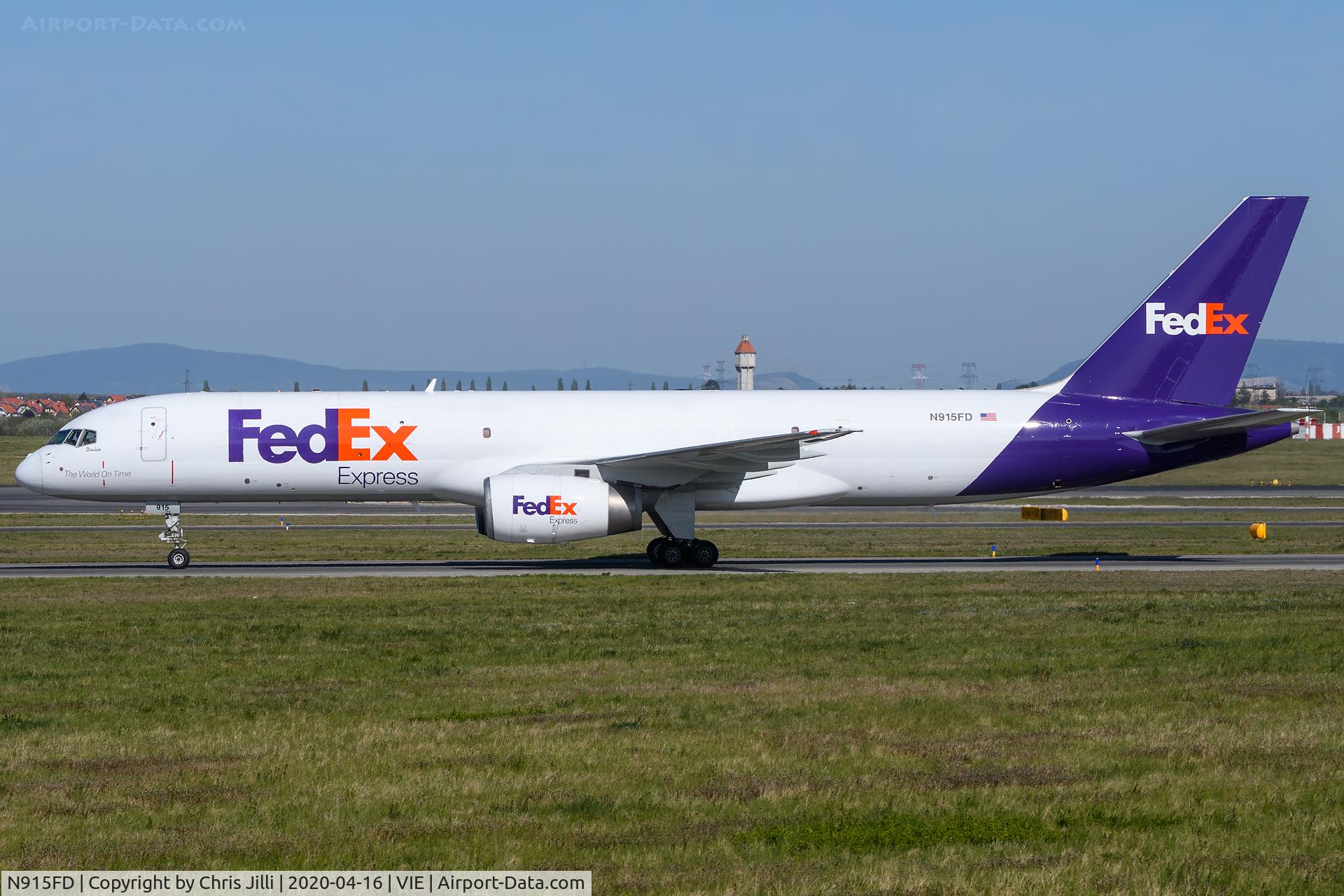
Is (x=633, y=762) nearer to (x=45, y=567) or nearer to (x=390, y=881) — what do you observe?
(x=390, y=881)

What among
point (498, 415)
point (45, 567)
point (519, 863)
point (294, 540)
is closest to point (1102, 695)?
point (519, 863)

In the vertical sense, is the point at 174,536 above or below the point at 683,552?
above

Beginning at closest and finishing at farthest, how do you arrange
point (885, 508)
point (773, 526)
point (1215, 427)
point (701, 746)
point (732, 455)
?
point (701, 746)
point (732, 455)
point (1215, 427)
point (773, 526)
point (885, 508)

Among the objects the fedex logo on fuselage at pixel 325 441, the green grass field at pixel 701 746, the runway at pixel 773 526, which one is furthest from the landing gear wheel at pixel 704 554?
the runway at pixel 773 526

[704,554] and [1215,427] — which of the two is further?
[704,554]

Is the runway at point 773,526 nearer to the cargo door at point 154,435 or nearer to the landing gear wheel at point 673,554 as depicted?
the landing gear wheel at point 673,554

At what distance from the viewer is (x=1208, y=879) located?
8.24 metres

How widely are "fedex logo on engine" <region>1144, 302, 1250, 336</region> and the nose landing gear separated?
22.9 m

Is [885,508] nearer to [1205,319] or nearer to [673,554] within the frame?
[1205,319]

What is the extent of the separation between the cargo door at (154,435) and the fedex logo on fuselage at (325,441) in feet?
4.97

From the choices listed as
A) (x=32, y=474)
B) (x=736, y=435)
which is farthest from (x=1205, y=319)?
(x=32, y=474)

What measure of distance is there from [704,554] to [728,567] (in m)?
0.62

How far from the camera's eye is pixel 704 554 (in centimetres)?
3042
